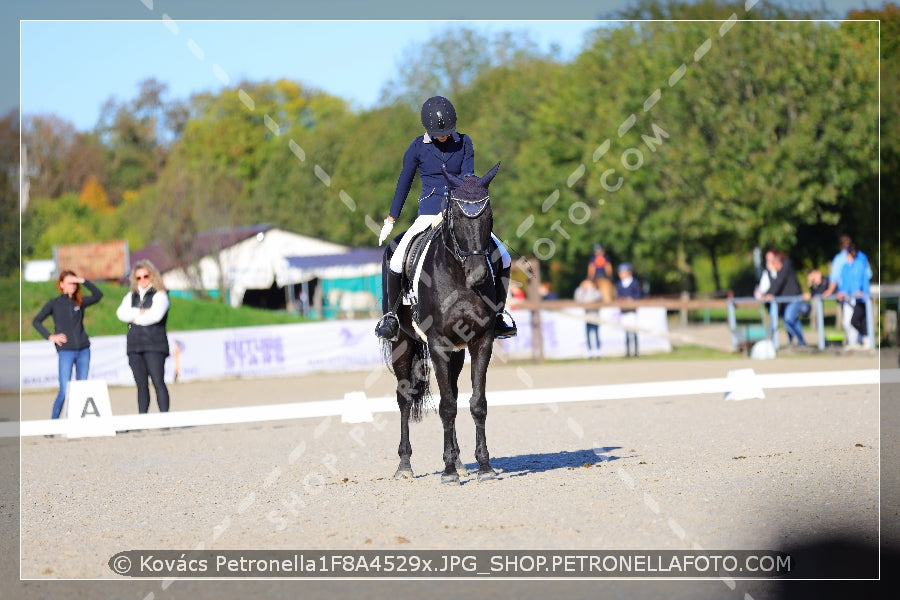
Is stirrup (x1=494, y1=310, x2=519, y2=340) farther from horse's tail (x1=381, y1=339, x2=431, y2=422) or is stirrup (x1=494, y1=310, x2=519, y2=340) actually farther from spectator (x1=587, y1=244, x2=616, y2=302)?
spectator (x1=587, y1=244, x2=616, y2=302)

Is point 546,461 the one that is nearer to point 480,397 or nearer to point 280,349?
point 480,397

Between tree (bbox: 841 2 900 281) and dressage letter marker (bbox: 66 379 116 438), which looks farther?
tree (bbox: 841 2 900 281)

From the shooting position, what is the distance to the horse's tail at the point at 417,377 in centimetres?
1093

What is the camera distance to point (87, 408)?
15766 mm

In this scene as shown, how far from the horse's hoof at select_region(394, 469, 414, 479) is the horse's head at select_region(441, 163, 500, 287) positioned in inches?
72.0

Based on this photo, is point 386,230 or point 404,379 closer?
point 386,230

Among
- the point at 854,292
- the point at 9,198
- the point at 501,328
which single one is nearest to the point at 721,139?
the point at 854,292

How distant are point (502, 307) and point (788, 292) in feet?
56.4

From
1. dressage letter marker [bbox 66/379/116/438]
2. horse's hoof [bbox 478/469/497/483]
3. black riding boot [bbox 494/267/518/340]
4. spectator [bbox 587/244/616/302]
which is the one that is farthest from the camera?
spectator [bbox 587/244/616/302]

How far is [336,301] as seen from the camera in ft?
202

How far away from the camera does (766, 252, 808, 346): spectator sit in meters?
25.7

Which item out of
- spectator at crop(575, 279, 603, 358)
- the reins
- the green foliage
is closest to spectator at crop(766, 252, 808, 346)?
spectator at crop(575, 279, 603, 358)

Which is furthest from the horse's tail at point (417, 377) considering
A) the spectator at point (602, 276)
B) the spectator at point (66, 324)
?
the spectator at point (602, 276)

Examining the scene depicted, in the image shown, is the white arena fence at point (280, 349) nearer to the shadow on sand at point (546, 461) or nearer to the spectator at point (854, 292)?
the spectator at point (854, 292)
